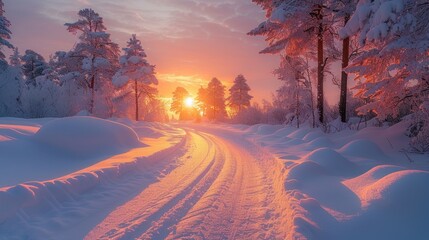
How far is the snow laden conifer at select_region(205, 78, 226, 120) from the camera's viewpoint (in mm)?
57938

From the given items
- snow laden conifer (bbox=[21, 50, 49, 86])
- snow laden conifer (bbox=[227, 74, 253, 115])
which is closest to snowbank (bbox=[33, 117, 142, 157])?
snow laden conifer (bbox=[21, 50, 49, 86])

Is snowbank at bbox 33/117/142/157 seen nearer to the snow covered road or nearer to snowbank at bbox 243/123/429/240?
the snow covered road

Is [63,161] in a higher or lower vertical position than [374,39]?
lower

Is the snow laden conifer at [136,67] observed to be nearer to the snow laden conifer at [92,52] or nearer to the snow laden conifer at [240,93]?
the snow laden conifer at [92,52]

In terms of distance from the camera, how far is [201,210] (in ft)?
15.6

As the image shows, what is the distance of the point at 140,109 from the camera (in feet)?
120

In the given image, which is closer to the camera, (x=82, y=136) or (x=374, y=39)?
(x=374, y=39)

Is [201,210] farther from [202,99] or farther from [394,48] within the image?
[202,99]

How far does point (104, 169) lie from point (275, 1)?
1246cm

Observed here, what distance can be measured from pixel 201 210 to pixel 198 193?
3.05ft

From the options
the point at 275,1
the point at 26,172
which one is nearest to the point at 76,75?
the point at 275,1

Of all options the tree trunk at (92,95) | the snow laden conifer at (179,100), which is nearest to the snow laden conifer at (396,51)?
the tree trunk at (92,95)

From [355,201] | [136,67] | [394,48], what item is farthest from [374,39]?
[136,67]

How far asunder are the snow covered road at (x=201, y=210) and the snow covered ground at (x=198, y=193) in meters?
0.02
